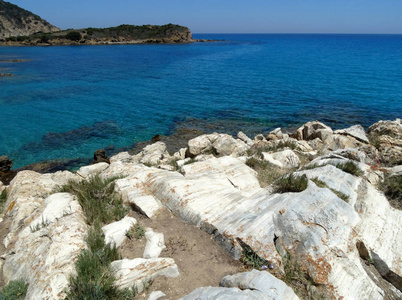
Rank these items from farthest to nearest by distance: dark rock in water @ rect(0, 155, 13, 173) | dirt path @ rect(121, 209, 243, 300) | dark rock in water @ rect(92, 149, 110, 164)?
dark rock in water @ rect(92, 149, 110, 164) < dark rock in water @ rect(0, 155, 13, 173) < dirt path @ rect(121, 209, 243, 300)

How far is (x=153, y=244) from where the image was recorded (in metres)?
6.18

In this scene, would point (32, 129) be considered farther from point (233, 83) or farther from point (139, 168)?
point (233, 83)

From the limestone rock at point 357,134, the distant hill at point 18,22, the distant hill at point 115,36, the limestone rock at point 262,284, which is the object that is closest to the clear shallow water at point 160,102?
the limestone rock at point 357,134

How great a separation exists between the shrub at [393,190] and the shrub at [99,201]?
8.25m

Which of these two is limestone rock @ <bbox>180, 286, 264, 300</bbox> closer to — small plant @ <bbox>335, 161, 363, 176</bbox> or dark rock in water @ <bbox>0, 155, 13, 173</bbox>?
small plant @ <bbox>335, 161, 363, 176</bbox>

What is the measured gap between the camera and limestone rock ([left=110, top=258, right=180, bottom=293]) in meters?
5.12

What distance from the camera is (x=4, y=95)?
33500 millimetres

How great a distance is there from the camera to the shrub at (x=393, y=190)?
26.7ft

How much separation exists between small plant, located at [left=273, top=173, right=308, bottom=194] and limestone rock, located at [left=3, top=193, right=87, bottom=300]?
546cm

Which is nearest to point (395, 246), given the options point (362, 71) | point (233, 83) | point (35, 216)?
point (35, 216)

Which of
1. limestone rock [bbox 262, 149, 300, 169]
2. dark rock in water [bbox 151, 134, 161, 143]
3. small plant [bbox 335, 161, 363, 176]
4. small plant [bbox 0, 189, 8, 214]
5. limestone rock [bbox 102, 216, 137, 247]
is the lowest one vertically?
dark rock in water [bbox 151, 134, 161, 143]

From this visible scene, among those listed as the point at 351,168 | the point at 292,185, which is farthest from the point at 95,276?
the point at 351,168

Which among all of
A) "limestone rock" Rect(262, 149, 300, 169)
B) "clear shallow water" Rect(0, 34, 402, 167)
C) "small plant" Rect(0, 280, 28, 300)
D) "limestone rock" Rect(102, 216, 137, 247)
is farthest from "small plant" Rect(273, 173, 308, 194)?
"clear shallow water" Rect(0, 34, 402, 167)

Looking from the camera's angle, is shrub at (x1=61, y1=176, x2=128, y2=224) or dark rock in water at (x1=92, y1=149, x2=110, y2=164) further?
dark rock in water at (x1=92, y1=149, x2=110, y2=164)
